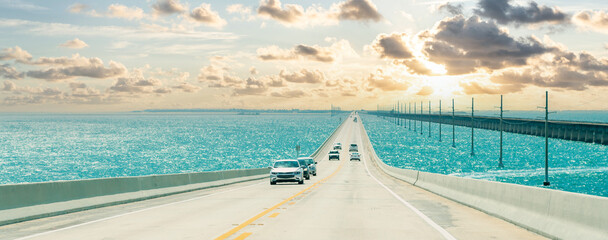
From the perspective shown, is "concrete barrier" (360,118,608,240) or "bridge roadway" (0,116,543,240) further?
"bridge roadway" (0,116,543,240)

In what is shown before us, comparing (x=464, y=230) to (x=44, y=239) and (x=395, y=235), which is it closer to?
(x=395, y=235)

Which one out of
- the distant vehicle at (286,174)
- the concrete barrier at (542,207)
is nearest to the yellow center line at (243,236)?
the concrete barrier at (542,207)

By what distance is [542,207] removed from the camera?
12133 millimetres

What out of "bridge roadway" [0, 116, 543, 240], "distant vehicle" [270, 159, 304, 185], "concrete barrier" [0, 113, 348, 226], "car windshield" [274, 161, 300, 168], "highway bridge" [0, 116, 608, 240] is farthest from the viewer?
"car windshield" [274, 161, 300, 168]

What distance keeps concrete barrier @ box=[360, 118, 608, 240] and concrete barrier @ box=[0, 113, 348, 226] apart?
1118 centimetres

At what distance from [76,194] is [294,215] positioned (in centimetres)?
632

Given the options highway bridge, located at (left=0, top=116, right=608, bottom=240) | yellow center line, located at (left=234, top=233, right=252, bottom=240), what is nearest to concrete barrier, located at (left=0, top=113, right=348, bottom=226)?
highway bridge, located at (left=0, top=116, right=608, bottom=240)

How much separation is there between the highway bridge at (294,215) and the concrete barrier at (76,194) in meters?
0.03

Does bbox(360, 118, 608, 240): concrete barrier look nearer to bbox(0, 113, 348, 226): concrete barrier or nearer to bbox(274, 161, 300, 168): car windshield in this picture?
bbox(0, 113, 348, 226): concrete barrier

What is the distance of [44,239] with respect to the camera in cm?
1092

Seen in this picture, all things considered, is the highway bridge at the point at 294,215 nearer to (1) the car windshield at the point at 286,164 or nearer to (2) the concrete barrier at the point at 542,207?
(2) the concrete barrier at the point at 542,207

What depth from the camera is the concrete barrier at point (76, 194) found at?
13812 millimetres

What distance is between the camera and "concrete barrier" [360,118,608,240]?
9506 millimetres

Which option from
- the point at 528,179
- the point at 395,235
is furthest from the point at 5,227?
the point at 528,179
